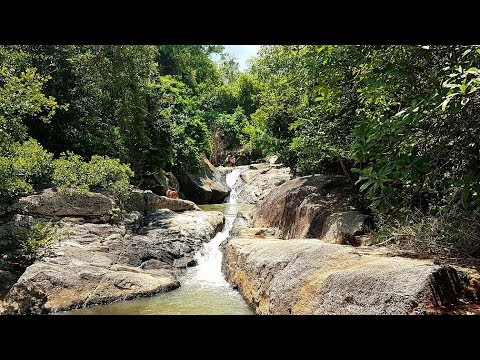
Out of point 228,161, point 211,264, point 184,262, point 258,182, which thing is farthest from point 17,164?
point 228,161

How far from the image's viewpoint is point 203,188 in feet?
68.0

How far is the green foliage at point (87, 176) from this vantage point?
8.98 metres

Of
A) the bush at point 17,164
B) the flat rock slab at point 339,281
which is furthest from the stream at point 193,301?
the bush at point 17,164

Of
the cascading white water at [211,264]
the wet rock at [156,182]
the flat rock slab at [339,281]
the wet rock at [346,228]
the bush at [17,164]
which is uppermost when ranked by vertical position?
the wet rock at [156,182]

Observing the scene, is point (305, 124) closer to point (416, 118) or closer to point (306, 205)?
point (306, 205)

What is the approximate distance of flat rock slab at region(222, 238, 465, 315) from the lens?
134 inches

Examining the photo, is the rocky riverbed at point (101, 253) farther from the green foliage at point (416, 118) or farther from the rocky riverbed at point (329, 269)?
the green foliage at point (416, 118)

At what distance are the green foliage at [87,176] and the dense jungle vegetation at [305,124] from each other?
37 millimetres

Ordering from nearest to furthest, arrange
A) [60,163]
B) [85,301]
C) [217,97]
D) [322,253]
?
[322,253] < [85,301] < [60,163] < [217,97]
